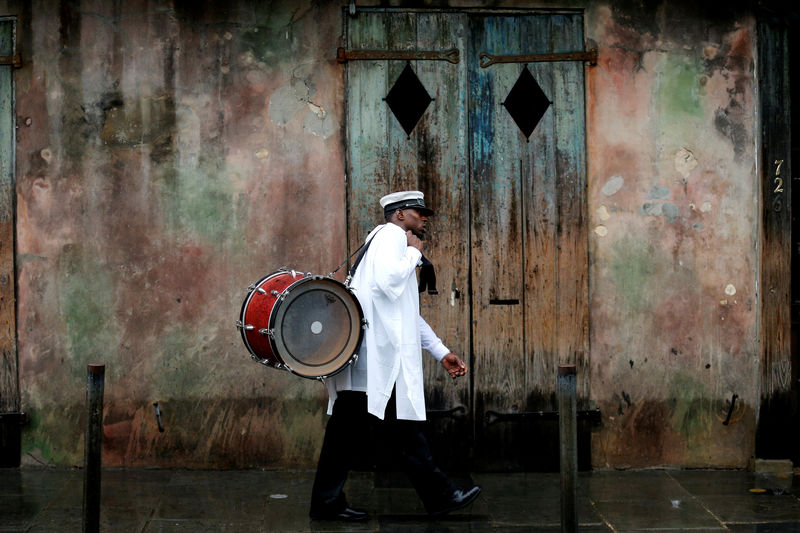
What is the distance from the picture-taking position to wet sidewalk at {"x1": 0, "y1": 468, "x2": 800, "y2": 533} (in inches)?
223

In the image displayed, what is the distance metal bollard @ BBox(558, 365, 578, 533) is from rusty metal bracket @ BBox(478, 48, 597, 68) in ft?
9.18

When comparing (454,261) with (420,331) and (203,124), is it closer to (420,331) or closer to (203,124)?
(420,331)

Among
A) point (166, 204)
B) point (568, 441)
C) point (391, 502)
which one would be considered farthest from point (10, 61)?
point (568, 441)

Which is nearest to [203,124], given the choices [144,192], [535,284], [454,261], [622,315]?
[144,192]

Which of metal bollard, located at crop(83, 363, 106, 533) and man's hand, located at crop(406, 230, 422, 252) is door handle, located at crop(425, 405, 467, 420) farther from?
metal bollard, located at crop(83, 363, 106, 533)

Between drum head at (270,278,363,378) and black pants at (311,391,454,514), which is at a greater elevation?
drum head at (270,278,363,378)

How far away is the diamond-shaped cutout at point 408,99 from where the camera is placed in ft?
22.4

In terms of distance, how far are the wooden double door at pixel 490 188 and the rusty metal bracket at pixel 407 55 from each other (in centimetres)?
2

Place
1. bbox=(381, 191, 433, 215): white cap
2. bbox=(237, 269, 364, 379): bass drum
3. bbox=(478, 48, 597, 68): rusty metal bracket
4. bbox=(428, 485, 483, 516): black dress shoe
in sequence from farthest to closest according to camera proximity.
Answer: bbox=(478, 48, 597, 68): rusty metal bracket, bbox=(381, 191, 433, 215): white cap, bbox=(428, 485, 483, 516): black dress shoe, bbox=(237, 269, 364, 379): bass drum

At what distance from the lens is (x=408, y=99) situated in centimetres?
685

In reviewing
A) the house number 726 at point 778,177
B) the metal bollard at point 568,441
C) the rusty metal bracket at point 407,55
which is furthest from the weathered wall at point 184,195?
the metal bollard at point 568,441

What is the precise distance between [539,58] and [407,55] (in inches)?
36.1

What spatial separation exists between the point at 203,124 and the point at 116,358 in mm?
1723

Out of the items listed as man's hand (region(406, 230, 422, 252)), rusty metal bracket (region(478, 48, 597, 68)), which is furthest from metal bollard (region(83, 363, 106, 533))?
rusty metal bracket (region(478, 48, 597, 68))
